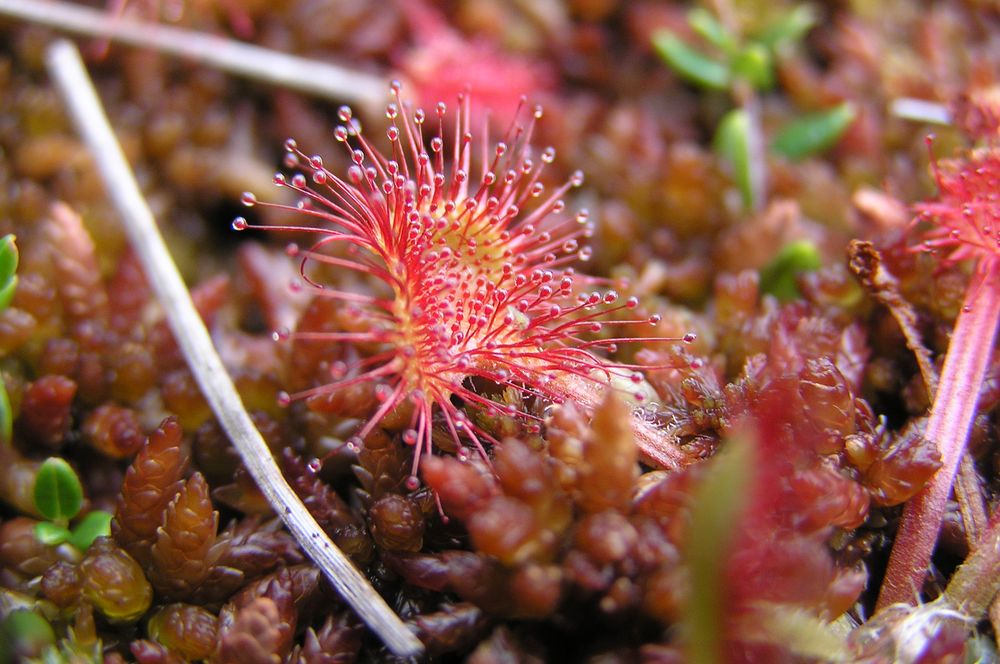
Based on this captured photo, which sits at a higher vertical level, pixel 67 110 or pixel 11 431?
pixel 67 110

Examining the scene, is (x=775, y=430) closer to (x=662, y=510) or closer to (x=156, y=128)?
(x=662, y=510)

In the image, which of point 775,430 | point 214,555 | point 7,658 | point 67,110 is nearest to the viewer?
point 7,658

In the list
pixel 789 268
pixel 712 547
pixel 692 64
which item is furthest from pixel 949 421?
pixel 692 64

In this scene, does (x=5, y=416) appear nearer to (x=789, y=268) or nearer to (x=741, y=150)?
(x=789, y=268)

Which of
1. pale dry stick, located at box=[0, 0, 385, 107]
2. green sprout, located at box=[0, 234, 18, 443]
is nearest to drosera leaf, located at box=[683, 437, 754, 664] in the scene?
green sprout, located at box=[0, 234, 18, 443]

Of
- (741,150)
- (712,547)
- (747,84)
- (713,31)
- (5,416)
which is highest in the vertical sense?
(713,31)

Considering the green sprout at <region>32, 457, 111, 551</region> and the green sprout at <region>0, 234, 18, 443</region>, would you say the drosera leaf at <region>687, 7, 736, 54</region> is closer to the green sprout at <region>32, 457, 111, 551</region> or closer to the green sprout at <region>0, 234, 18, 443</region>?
the green sprout at <region>0, 234, 18, 443</region>

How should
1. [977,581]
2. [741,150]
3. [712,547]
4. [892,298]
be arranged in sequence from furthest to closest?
[741,150], [892,298], [977,581], [712,547]

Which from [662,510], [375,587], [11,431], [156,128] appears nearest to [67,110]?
[156,128]
